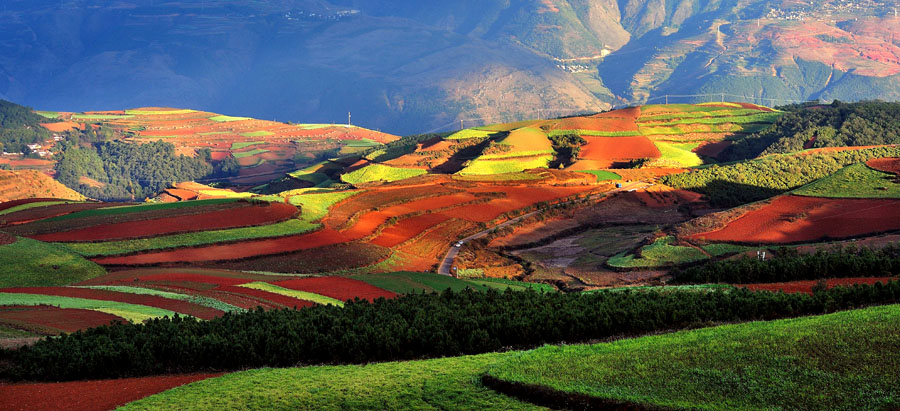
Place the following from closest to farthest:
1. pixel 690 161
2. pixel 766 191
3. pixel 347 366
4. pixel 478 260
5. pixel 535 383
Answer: pixel 535 383 < pixel 347 366 < pixel 478 260 < pixel 766 191 < pixel 690 161

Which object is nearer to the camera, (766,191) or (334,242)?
(334,242)

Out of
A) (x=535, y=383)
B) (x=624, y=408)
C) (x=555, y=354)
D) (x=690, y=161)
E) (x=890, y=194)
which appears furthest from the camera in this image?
(x=690, y=161)

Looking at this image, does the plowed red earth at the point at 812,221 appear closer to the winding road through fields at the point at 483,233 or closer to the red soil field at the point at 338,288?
the winding road through fields at the point at 483,233

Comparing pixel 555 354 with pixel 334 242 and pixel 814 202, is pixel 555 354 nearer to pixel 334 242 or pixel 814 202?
pixel 334 242

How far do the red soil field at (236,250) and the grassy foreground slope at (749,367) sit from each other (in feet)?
120

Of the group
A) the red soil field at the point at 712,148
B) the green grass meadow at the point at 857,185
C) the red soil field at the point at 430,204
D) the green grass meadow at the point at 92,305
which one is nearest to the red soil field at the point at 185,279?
the green grass meadow at the point at 92,305

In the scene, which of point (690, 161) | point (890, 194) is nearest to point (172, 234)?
point (890, 194)

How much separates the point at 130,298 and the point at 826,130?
324ft

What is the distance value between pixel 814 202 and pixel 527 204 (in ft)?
96.3

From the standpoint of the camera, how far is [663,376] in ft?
58.4

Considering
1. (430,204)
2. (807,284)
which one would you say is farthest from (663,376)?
(430,204)

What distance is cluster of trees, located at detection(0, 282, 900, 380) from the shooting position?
23.3m

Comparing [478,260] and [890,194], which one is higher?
[890,194]

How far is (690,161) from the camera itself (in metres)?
111
